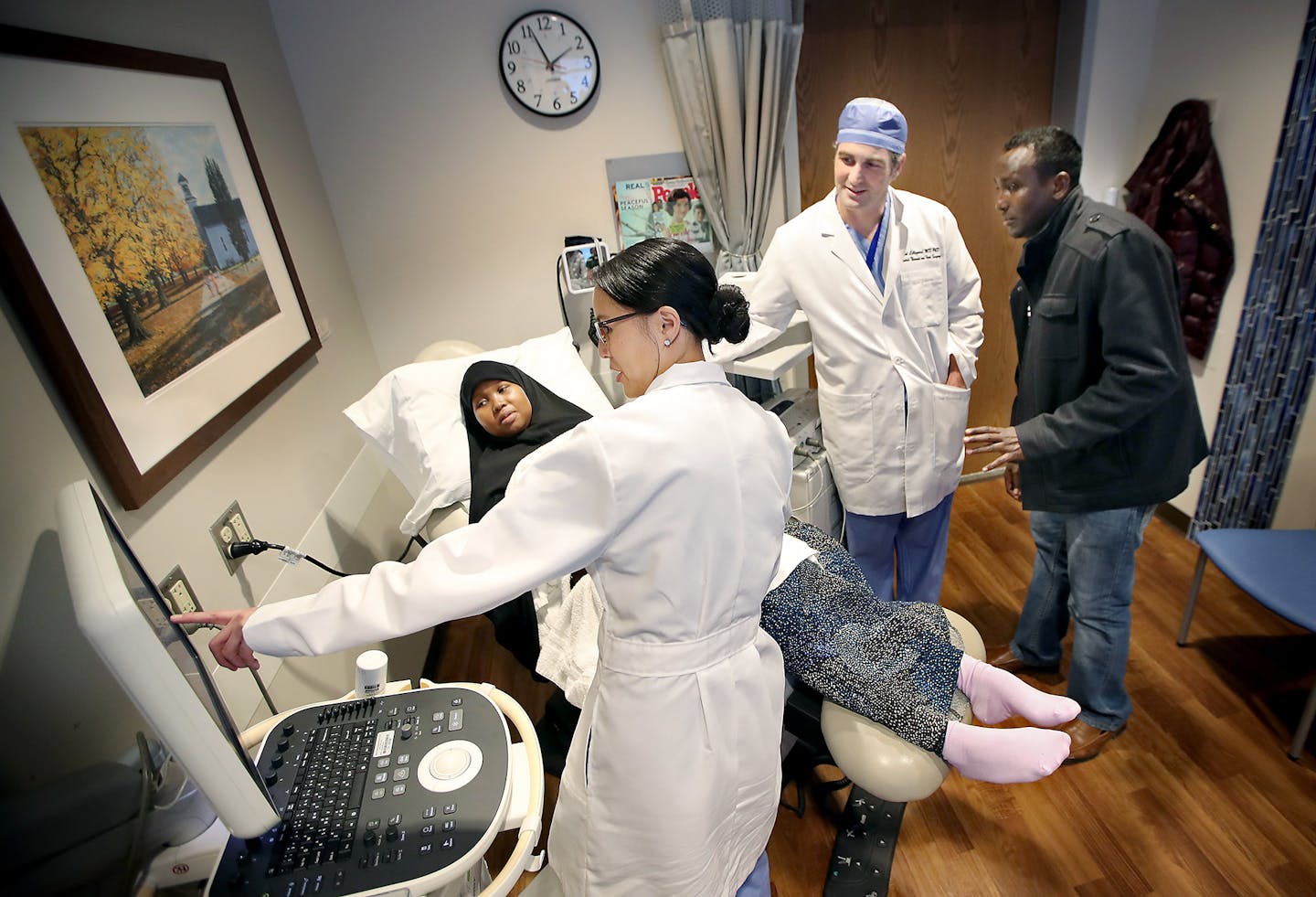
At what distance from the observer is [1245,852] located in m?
1.52

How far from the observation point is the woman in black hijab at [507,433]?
1.84 metres

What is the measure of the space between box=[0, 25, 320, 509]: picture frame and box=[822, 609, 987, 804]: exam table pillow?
1.30m

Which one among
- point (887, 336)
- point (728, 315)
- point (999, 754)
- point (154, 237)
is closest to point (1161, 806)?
point (999, 754)

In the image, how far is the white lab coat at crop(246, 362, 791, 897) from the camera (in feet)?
2.91

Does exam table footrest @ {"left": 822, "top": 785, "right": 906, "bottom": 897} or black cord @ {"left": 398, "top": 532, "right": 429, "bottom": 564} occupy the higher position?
black cord @ {"left": 398, "top": 532, "right": 429, "bottom": 564}

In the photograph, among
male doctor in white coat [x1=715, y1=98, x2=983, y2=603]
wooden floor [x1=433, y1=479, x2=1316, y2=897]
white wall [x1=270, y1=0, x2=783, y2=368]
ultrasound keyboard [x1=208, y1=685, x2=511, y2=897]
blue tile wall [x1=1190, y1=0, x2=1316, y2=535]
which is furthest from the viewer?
white wall [x1=270, y1=0, x2=783, y2=368]

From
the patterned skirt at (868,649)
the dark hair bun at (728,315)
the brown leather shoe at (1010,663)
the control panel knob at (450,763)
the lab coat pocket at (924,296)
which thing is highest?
the dark hair bun at (728,315)

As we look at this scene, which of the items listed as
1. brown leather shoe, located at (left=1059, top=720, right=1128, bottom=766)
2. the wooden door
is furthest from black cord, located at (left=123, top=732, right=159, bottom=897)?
the wooden door

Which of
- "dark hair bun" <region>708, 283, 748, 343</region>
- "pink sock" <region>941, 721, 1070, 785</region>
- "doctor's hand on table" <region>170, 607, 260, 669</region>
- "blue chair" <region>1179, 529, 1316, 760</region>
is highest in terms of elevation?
"dark hair bun" <region>708, 283, 748, 343</region>

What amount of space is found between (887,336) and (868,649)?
0.86 m

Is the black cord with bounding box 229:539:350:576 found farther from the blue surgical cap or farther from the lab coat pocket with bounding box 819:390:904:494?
the blue surgical cap

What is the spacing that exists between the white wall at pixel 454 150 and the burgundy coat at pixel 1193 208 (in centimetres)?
133

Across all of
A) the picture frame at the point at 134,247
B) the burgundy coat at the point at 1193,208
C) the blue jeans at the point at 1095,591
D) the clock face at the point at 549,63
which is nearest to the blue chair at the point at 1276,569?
the blue jeans at the point at 1095,591

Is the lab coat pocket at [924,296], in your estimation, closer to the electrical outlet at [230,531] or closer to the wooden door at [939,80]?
the wooden door at [939,80]
